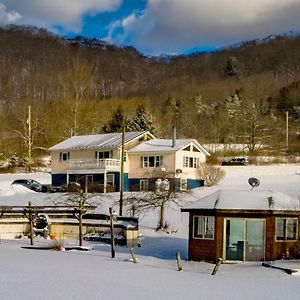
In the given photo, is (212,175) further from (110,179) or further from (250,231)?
(250,231)

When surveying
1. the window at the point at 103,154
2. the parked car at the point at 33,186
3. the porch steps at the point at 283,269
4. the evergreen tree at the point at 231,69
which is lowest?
the porch steps at the point at 283,269

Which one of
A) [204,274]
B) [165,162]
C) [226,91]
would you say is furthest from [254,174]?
[226,91]

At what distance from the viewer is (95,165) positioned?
169 ft

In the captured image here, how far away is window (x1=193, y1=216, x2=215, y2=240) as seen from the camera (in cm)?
2262

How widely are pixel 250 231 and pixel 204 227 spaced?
179cm

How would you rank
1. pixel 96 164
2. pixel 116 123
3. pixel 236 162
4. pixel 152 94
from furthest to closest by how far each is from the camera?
1. pixel 152 94
2. pixel 116 123
3. pixel 236 162
4. pixel 96 164

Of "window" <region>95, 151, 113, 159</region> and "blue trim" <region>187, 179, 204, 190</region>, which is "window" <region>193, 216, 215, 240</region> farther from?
"window" <region>95, 151, 113, 159</region>

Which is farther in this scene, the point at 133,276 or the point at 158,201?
the point at 158,201

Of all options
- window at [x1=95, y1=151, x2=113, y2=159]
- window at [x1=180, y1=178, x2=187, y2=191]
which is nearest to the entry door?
window at [x1=180, y1=178, x2=187, y2=191]

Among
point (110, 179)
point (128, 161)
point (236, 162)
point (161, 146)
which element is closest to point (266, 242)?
point (110, 179)

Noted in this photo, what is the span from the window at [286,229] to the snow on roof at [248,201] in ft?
1.61

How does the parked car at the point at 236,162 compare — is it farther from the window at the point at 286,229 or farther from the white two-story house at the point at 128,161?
the window at the point at 286,229

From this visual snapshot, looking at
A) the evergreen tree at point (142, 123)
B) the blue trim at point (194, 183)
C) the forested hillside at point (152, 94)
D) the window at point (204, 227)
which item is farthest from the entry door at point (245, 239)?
the evergreen tree at point (142, 123)

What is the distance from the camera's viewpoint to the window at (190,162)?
5159 centimetres
